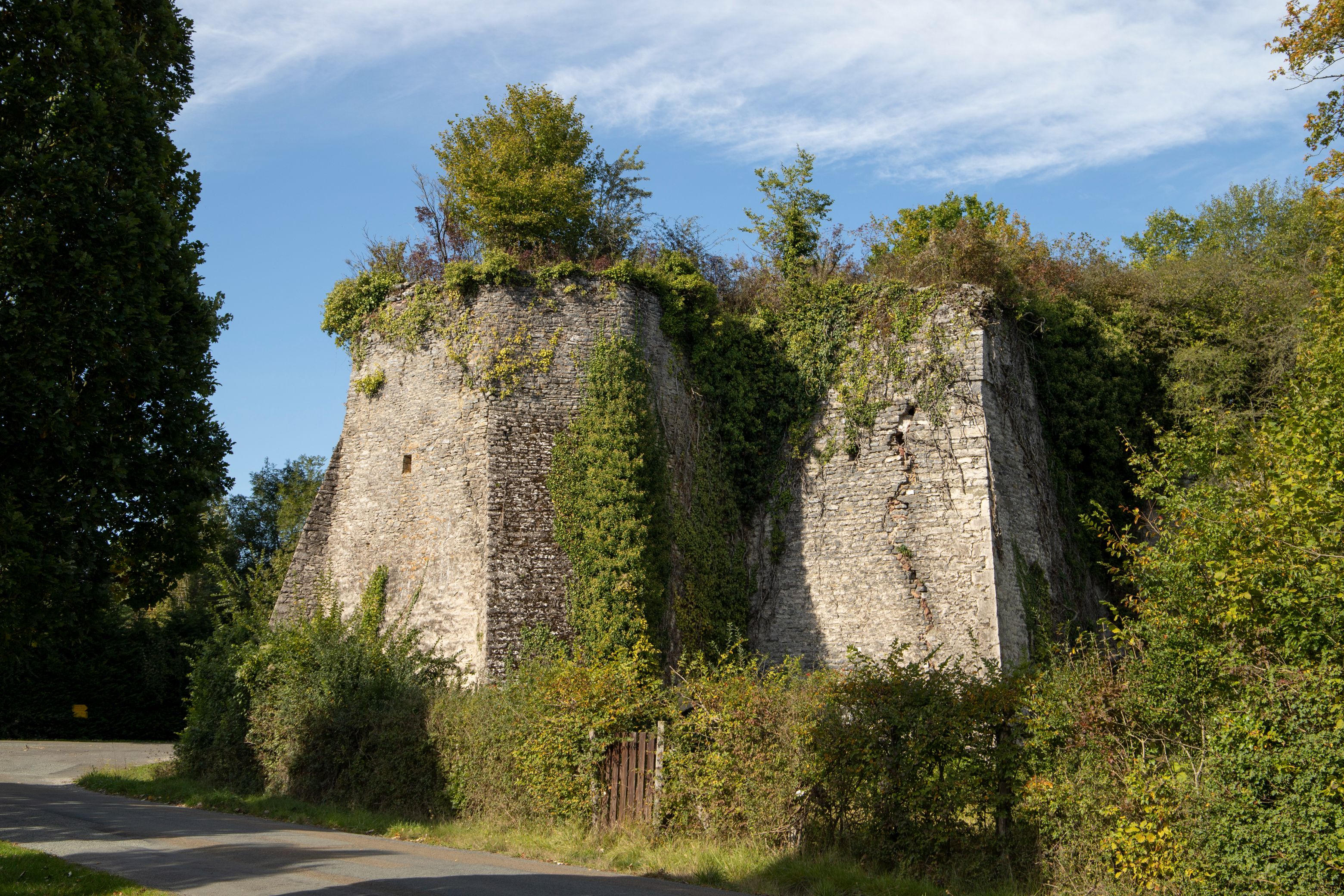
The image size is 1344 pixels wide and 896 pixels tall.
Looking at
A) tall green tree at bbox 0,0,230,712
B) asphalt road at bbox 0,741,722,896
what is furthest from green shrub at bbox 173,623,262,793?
tall green tree at bbox 0,0,230,712

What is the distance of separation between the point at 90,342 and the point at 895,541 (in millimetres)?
12253

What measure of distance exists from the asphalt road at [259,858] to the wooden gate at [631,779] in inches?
40.2

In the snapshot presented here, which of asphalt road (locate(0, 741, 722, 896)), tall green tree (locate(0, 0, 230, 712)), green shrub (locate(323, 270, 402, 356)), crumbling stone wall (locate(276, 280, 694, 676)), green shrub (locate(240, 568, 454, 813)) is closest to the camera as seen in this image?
asphalt road (locate(0, 741, 722, 896))

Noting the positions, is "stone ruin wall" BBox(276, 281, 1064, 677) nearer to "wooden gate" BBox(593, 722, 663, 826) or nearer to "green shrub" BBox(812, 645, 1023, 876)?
"wooden gate" BBox(593, 722, 663, 826)

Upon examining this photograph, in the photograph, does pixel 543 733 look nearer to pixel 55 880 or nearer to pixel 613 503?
pixel 55 880

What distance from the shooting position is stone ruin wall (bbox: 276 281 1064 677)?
16188mm

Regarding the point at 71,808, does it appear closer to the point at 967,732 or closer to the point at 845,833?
the point at 845,833

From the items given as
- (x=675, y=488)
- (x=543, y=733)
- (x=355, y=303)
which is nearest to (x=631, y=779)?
(x=543, y=733)

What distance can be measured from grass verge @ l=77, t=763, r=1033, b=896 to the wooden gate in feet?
0.74

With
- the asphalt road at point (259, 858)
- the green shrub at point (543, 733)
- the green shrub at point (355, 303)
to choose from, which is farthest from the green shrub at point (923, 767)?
the green shrub at point (355, 303)

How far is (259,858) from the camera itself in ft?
31.5

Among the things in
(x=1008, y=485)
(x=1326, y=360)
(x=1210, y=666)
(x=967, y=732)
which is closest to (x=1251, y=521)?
(x=1210, y=666)

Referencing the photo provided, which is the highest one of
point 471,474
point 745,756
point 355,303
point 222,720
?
point 355,303

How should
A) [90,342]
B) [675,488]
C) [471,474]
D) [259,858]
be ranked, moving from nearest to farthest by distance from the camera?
[90,342]
[259,858]
[471,474]
[675,488]
